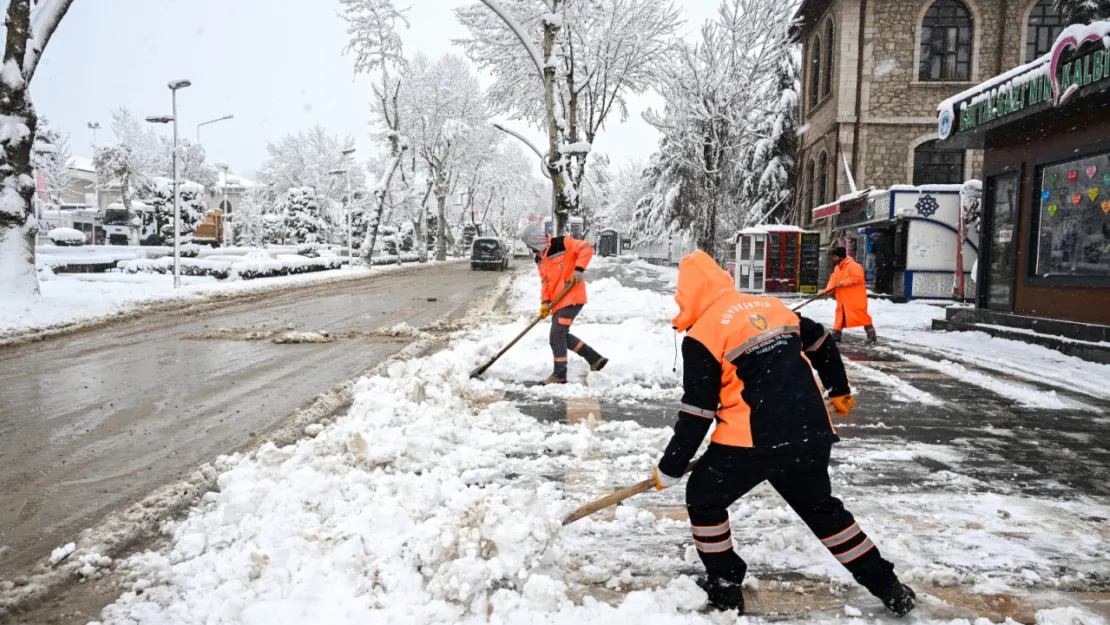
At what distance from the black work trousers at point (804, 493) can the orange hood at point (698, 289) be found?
51 centimetres

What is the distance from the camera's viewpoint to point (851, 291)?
1055 cm

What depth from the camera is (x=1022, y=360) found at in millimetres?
9320

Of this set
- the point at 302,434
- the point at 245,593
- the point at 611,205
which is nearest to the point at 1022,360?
the point at 302,434

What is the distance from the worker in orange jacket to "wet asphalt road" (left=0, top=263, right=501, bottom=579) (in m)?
6.43

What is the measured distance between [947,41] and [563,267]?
20.8 metres

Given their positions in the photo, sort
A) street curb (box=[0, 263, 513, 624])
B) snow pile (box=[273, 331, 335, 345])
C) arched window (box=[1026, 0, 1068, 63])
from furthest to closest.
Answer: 1. arched window (box=[1026, 0, 1068, 63])
2. snow pile (box=[273, 331, 335, 345])
3. street curb (box=[0, 263, 513, 624])

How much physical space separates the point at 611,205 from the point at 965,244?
76.3 metres

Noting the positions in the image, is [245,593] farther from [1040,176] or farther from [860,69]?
[860,69]

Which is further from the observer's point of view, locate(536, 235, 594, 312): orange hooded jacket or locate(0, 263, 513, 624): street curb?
locate(536, 235, 594, 312): orange hooded jacket

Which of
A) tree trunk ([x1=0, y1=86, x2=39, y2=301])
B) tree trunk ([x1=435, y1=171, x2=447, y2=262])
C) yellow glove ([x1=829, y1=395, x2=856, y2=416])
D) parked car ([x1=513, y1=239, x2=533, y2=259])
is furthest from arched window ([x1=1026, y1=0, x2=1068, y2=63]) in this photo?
parked car ([x1=513, y1=239, x2=533, y2=259])

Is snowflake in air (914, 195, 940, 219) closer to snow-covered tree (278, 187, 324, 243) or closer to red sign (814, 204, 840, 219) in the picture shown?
red sign (814, 204, 840, 219)

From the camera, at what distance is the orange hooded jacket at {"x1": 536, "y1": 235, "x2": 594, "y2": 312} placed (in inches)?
281

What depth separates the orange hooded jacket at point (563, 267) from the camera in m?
7.15

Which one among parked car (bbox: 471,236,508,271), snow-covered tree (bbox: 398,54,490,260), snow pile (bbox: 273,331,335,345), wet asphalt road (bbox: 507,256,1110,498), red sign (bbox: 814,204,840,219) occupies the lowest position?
wet asphalt road (bbox: 507,256,1110,498)
